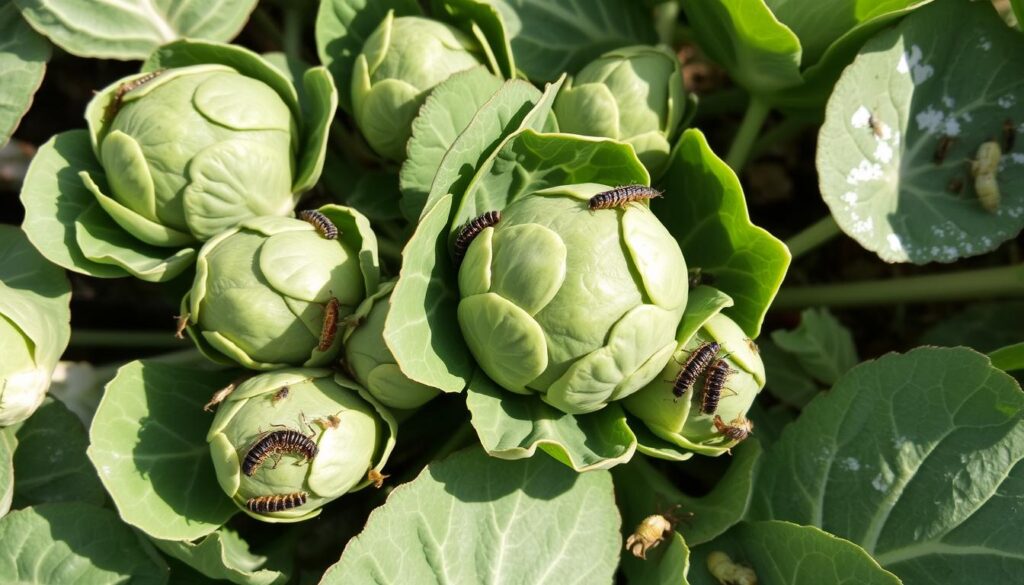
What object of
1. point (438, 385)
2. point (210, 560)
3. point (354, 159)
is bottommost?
point (210, 560)

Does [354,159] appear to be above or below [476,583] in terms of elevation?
above

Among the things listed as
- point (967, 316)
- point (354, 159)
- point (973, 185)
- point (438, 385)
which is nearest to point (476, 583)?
point (438, 385)

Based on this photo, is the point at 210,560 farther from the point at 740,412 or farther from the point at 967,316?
the point at 967,316

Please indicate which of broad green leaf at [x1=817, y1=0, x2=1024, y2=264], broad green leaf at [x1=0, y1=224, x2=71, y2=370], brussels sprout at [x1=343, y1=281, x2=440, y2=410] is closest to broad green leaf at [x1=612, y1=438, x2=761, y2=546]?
broad green leaf at [x1=817, y1=0, x2=1024, y2=264]

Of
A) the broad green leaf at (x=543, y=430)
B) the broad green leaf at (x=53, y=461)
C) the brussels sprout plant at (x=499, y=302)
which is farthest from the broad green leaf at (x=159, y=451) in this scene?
the broad green leaf at (x=543, y=430)

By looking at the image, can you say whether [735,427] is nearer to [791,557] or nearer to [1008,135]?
[791,557]

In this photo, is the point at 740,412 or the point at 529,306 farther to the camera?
the point at 740,412

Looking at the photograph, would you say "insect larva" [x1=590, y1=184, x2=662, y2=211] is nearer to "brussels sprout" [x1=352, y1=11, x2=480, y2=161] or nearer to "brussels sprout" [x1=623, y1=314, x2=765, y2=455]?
"brussels sprout" [x1=623, y1=314, x2=765, y2=455]
